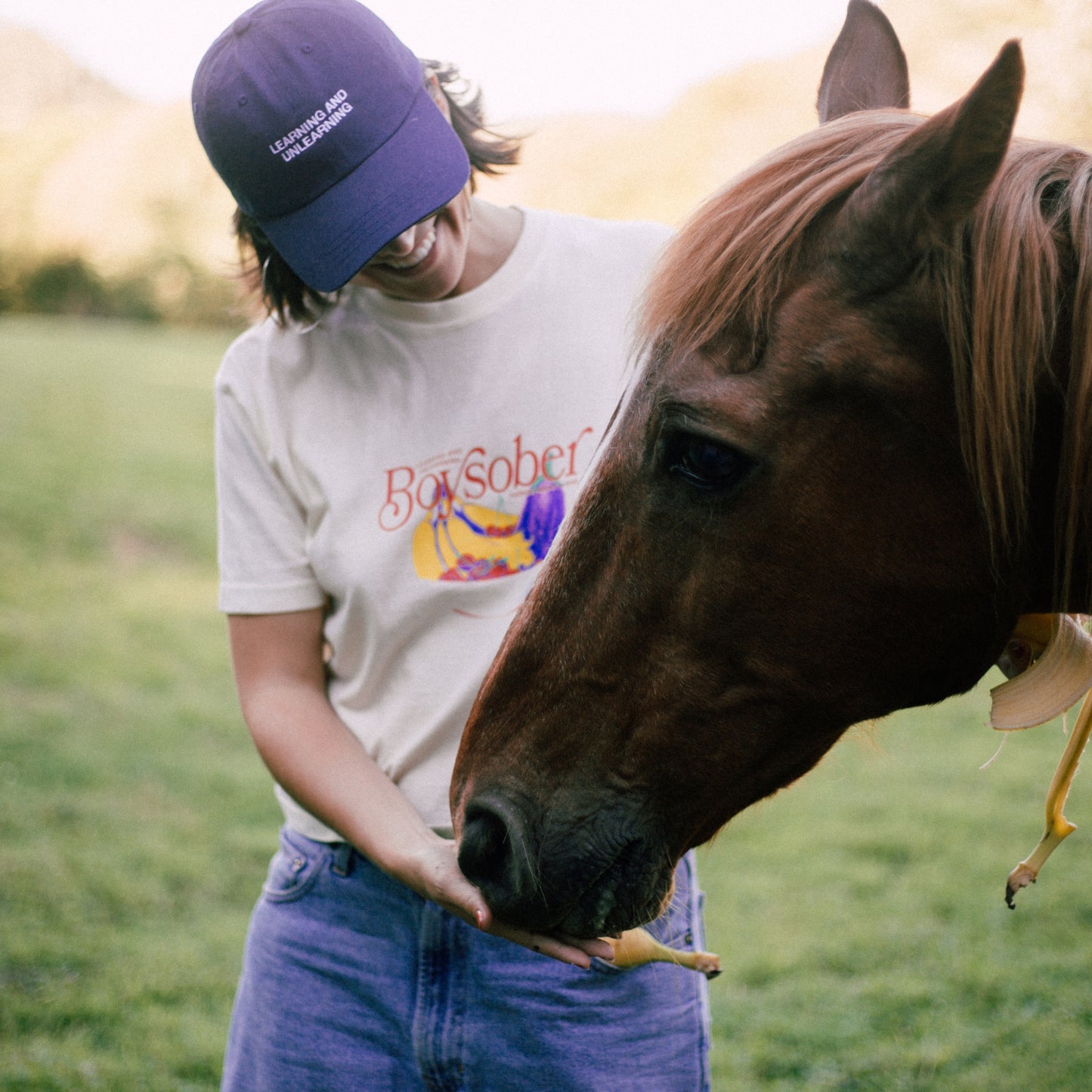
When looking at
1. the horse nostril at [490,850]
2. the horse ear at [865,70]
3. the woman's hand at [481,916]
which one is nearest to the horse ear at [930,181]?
the horse ear at [865,70]

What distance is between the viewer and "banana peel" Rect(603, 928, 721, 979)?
1.42 m

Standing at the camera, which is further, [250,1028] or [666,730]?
[250,1028]

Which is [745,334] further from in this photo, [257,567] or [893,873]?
[893,873]

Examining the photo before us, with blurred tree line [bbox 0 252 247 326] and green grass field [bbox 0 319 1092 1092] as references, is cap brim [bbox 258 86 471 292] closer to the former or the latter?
green grass field [bbox 0 319 1092 1092]

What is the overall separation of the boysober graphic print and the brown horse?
37cm

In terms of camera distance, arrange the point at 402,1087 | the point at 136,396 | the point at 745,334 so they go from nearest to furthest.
A: the point at 745,334 → the point at 402,1087 → the point at 136,396

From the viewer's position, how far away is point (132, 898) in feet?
15.1

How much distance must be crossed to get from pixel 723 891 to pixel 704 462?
393 cm

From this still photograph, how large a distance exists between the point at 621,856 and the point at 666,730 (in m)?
0.17

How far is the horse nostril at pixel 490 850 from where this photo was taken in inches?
50.3

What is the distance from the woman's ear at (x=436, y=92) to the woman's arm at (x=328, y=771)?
2.96ft

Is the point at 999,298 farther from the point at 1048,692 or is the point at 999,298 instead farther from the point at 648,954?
Result: the point at 648,954

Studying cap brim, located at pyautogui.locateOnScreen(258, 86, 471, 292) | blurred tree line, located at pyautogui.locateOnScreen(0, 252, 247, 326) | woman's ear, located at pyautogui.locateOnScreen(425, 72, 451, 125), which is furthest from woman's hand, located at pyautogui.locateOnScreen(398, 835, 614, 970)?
blurred tree line, located at pyautogui.locateOnScreen(0, 252, 247, 326)

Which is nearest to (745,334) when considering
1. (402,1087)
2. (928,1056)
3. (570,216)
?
(570,216)
